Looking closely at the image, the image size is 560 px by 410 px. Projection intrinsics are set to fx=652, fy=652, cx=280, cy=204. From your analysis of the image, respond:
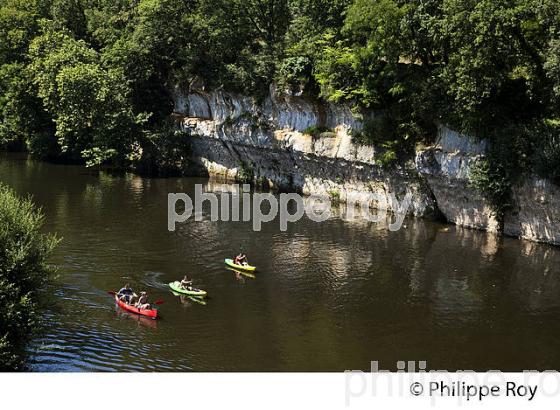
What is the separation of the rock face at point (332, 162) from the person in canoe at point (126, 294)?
980 inches

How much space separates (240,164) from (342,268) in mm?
28567

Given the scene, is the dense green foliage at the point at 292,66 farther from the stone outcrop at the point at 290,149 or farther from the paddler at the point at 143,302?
the paddler at the point at 143,302

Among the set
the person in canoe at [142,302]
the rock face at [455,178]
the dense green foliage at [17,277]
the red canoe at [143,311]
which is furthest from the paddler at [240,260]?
the rock face at [455,178]

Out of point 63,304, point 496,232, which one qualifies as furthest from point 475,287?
point 63,304

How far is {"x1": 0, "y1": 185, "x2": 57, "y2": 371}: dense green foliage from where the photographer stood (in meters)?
23.5

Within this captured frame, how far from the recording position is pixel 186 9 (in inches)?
2645

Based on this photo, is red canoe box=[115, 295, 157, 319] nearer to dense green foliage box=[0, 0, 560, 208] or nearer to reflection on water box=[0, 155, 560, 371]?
reflection on water box=[0, 155, 560, 371]

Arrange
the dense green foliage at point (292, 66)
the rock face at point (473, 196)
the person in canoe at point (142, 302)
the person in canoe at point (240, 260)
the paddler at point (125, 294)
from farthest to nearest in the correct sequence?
the rock face at point (473, 196), the dense green foliage at point (292, 66), the person in canoe at point (240, 260), the paddler at point (125, 294), the person in canoe at point (142, 302)

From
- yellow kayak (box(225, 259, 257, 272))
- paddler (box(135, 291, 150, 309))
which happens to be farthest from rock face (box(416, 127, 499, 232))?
paddler (box(135, 291, 150, 309))

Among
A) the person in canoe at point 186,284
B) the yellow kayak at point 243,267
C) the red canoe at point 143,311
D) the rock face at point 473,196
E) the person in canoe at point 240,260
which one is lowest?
the red canoe at point 143,311

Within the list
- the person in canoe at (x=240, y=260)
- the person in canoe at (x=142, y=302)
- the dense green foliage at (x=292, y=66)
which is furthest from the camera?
the dense green foliage at (x=292, y=66)

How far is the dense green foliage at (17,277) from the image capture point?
2352 cm

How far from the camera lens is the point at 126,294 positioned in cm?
3266

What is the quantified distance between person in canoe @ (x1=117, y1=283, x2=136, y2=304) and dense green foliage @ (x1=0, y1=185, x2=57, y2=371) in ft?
21.7
